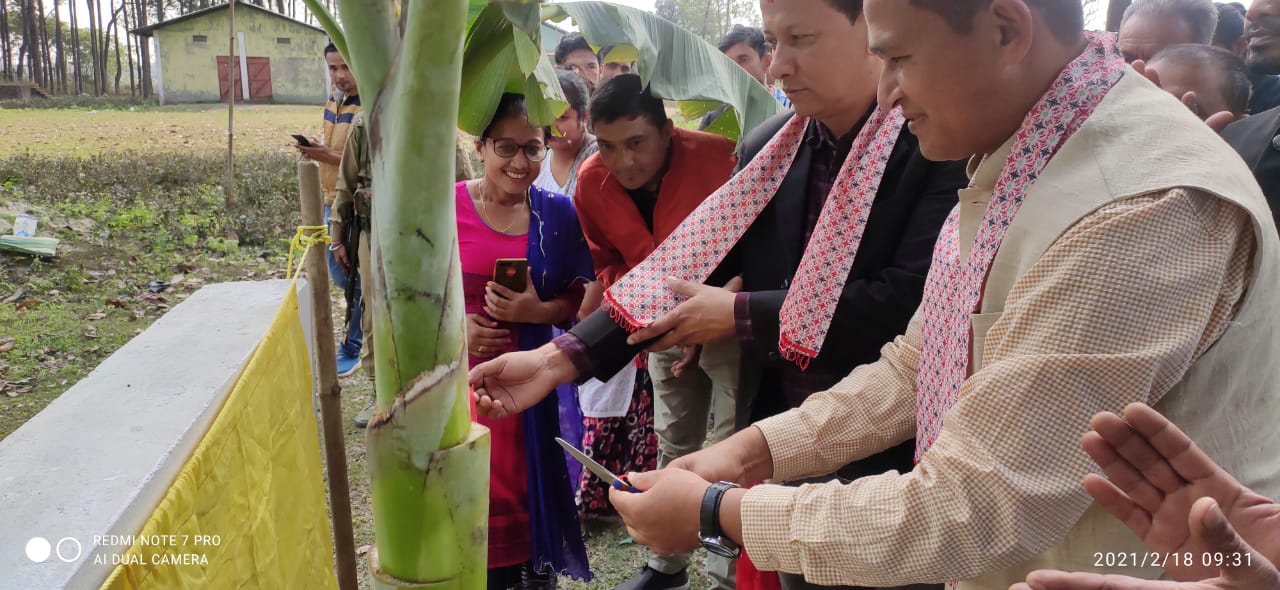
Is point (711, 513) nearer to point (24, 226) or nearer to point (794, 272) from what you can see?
point (794, 272)

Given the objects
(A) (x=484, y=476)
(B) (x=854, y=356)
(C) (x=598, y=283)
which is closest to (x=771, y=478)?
(B) (x=854, y=356)

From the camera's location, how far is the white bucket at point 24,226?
27.7 feet

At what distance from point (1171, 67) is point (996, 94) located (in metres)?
2.49

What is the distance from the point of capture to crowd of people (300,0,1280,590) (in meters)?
0.99

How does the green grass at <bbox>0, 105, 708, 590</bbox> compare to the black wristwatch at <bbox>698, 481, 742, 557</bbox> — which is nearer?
the black wristwatch at <bbox>698, 481, 742, 557</bbox>

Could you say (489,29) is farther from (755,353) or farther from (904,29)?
(755,353)

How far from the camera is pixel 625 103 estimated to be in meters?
3.04

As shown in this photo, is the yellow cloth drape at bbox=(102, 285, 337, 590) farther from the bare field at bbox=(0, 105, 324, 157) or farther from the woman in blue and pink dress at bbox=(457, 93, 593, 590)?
the bare field at bbox=(0, 105, 324, 157)

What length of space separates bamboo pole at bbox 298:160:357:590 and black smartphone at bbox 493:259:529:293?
0.59 meters

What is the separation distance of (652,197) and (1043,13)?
210cm

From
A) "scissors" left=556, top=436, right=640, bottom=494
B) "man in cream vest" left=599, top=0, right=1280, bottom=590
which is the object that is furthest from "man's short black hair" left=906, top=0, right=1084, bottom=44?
"scissors" left=556, top=436, right=640, bottom=494

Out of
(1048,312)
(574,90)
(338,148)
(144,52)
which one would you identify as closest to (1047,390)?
(1048,312)

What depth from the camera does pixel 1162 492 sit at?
0.97 metres

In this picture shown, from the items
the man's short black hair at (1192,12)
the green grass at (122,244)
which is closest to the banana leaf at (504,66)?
the green grass at (122,244)
